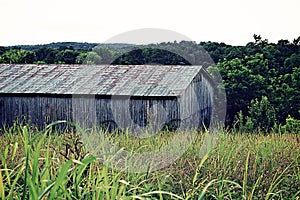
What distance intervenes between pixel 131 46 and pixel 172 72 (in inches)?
971

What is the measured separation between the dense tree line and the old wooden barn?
11.8m

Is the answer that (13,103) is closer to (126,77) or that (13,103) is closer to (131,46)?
(126,77)

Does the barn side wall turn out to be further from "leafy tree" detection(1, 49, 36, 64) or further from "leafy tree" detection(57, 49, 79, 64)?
"leafy tree" detection(1, 49, 36, 64)

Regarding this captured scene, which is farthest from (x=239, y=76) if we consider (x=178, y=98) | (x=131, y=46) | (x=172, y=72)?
(x=178, y=98)

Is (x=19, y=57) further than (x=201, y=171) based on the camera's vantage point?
Yes

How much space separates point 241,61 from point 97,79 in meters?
24.7

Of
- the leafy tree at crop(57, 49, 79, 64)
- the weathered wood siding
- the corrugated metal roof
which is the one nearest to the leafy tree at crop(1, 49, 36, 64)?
the leafy tree at crop(57, 49, 79, 64)

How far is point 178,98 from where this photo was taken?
64.5 feet

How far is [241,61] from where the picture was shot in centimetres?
4394

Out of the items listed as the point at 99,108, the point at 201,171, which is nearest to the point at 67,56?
the point at 99,108

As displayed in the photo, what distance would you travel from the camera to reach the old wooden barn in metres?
19.6

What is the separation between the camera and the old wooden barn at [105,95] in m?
19.6

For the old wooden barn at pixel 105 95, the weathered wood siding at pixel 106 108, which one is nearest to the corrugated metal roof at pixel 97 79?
the old wooden barn at pixel 105 95

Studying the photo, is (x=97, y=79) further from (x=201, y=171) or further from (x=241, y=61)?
(x=241, y=61)
